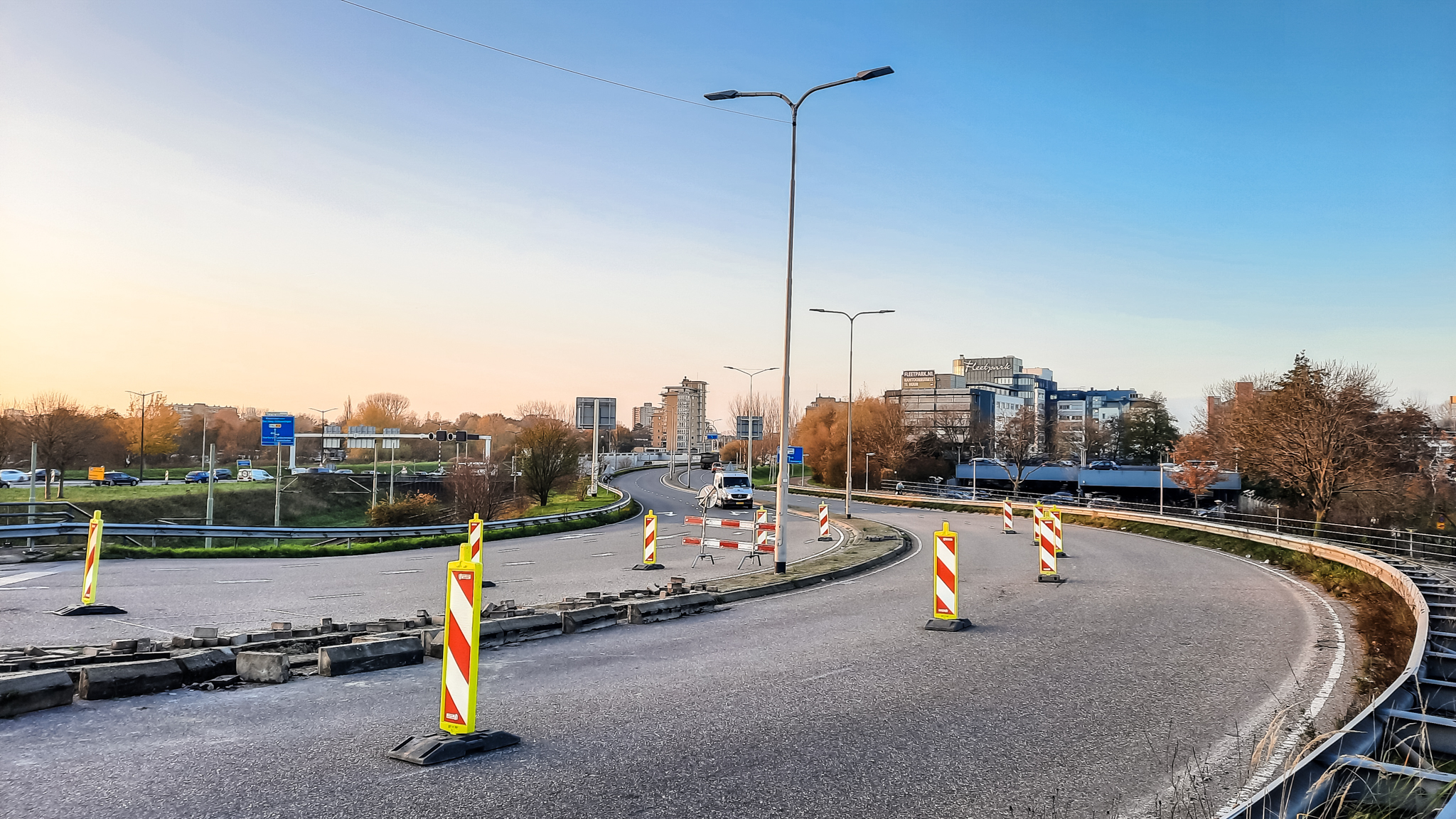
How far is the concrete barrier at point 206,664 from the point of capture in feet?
25.1

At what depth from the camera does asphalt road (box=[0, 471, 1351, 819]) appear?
17.3 ft

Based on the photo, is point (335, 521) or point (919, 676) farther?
point (335, 521)

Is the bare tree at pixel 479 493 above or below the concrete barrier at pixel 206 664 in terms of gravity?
below

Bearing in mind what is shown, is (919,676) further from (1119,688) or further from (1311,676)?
(1311,676)

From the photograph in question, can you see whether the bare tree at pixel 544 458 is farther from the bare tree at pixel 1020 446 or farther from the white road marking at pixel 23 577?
the bare tree at pixel 1020 446

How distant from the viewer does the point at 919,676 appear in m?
9.02

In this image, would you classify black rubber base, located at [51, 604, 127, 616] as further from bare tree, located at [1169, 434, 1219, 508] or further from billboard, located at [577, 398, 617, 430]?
bare tree, located at [1169, 434, 1219, 508]

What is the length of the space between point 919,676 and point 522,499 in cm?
4893

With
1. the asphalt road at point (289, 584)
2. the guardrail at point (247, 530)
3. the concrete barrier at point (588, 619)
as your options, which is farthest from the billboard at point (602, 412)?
the concrete barrier at point (588, 619)

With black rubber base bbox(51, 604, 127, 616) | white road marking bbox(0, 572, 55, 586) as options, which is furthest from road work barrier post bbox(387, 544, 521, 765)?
white road marking bbox(0, 572, 55, 586)

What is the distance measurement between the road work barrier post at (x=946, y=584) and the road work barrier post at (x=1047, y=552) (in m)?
6.49

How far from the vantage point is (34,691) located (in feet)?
21.5

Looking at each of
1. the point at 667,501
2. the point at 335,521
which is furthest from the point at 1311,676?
the point at 335,521

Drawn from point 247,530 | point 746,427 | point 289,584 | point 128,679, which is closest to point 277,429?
point 247,530
